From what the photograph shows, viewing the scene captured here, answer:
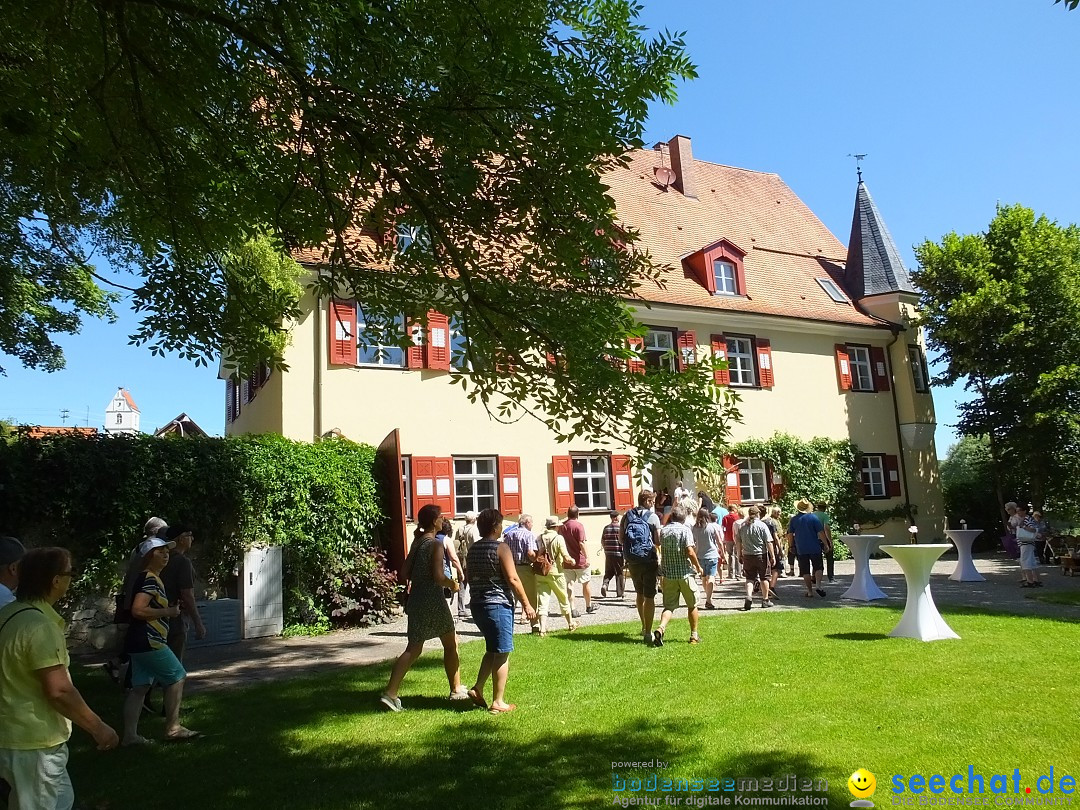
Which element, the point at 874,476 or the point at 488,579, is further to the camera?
the point at 874,476

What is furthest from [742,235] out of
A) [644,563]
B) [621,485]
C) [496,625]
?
[496,625]

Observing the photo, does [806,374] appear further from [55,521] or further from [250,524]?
[55,521]

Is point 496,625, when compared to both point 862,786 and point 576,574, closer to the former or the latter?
point 862,786

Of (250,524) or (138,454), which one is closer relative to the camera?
(138,454)

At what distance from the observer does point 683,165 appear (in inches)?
1014

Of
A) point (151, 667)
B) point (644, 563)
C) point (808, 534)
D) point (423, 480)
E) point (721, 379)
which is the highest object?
point (721, 379)

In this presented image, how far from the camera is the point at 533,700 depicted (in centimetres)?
640

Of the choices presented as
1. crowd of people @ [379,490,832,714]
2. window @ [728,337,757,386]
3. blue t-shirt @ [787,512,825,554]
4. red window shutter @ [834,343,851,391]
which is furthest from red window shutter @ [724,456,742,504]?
blue t-shirt @ [787,512,825,554]

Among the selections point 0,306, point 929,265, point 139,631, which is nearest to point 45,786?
point 139,631

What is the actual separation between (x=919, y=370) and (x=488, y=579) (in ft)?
70.9

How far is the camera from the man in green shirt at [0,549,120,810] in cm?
313

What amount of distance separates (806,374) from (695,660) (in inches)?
630

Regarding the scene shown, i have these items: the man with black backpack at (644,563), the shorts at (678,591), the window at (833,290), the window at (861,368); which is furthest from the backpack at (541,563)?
the window at (833,290)

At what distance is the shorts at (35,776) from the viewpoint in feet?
10.3
